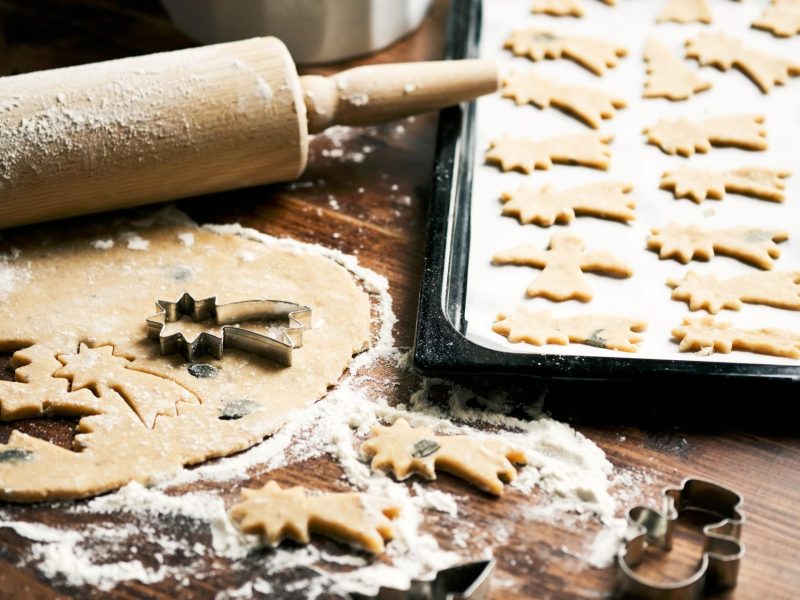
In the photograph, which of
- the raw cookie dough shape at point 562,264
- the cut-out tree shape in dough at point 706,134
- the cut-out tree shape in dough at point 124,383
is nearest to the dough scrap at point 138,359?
the cut-out tree shape in dough at point 124,383

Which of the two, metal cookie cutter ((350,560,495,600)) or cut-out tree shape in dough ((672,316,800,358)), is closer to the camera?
metal cookie cutter ((350,560,495,600))

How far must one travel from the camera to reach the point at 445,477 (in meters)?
1.13

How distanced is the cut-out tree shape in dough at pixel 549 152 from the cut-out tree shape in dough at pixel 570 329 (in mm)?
346

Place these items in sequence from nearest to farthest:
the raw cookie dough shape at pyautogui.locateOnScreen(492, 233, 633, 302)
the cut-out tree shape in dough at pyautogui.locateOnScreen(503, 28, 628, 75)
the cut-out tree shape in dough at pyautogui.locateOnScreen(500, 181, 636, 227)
A: the raw cookie dough shape at pyautogui.locateOnScreen(492, 233, 633, 302)
the cut-out tree shape in dough at pyautogui.locateOnScreen(500, 181, 636, 227)
the cut-out tree shape in dough at pyautogui.locateOnScreen(503, 28, 628, 75)

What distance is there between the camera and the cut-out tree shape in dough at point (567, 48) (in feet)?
5.94

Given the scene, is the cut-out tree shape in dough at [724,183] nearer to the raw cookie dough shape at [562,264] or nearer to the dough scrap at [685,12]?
the raw cookie dough shape at [562,264]

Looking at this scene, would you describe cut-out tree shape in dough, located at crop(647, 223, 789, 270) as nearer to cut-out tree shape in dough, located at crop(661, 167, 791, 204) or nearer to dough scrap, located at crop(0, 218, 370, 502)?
cut-out tree shape in dough, located at crop(661, 167, 791, 204)

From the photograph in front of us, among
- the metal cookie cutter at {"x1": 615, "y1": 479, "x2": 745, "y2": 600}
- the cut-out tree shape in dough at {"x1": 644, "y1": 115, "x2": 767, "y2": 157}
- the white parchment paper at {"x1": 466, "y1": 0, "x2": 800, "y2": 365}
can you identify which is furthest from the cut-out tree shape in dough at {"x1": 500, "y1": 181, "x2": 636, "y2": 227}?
the metal cookie cutter at {"x1": 615, "y1": 479, "x2": 745, "y2": 600}

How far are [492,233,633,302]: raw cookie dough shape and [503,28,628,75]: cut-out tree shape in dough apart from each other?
0.52 metres

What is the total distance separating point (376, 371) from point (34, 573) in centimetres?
46

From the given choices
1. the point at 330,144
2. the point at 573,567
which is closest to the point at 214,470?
the point at 573,567

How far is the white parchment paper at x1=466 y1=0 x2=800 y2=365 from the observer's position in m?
1.33

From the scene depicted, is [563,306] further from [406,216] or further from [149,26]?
[149,26]

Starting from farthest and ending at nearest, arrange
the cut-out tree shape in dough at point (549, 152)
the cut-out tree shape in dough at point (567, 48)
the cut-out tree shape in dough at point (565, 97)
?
the cut-out tree shape in dough at point (567, 48) → the cut-out tree shape in dough at point (565, 97) → the cut-out tree shape in dough at point (549, 152)
